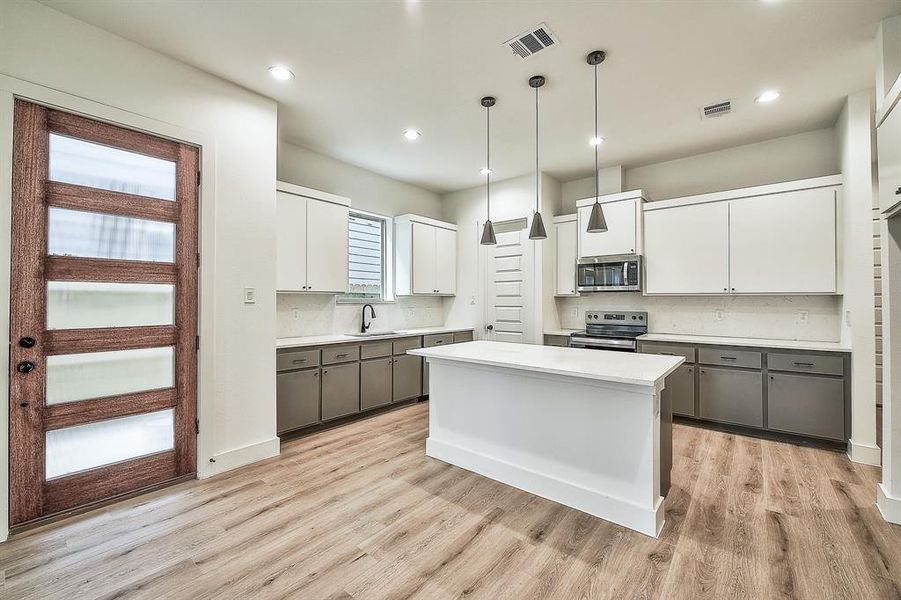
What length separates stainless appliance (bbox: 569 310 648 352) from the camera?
14.5 ft

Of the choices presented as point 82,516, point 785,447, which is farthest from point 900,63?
point 82,516

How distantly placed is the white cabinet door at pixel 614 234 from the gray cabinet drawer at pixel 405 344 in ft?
7.73

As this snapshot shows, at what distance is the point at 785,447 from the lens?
352 cm

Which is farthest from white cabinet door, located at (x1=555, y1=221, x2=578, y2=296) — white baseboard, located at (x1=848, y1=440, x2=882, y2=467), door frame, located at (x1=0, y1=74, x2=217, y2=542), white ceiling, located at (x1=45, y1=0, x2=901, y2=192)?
door frame, located at (x1=0, y1=74, x2=217, y2=542)

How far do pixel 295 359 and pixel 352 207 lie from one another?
2.15 m

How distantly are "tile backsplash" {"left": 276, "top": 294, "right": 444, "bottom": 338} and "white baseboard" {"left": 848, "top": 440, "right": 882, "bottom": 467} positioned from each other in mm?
4609

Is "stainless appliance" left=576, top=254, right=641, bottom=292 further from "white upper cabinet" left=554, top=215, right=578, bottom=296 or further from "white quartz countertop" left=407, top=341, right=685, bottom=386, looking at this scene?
"white quartz countertop" left=407, top=341, right=685, bottom=386

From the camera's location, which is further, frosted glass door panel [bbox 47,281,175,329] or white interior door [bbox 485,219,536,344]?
white interior door [bbox 485,219,536,344]

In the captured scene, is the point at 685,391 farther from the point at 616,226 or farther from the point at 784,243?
the point at 616,226

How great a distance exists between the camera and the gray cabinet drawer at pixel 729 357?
147 inches

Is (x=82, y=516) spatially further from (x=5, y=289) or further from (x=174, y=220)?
(x=174, y=220)

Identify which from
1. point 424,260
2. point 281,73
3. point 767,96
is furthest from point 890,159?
point 424,260

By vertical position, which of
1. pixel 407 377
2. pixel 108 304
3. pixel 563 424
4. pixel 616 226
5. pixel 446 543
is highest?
pixel 616 226

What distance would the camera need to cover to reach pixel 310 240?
4.11 m
